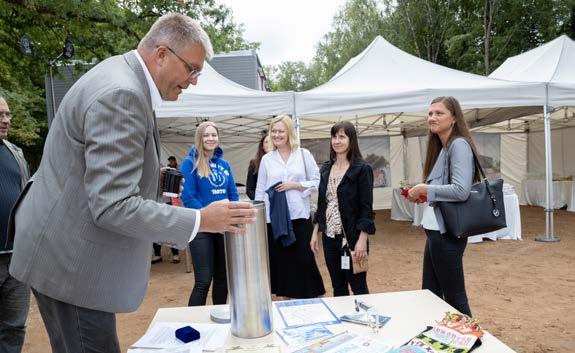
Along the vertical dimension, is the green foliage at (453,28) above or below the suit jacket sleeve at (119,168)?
above

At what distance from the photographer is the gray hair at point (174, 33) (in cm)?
115

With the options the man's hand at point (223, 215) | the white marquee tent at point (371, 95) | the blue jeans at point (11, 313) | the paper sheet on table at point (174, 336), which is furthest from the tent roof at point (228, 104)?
the man's hand at point (223, 215)

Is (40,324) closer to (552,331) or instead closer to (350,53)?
(552,331)

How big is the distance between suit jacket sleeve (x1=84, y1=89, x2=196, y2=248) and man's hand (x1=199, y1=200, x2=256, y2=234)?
83 mm

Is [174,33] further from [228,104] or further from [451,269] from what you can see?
[228,104]

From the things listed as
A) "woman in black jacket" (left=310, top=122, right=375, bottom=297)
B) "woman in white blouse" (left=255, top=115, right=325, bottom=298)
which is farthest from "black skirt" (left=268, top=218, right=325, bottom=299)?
"woman in black jacket" (left=310, top=122, right=375, bottom=297)

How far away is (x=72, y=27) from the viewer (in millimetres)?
7473

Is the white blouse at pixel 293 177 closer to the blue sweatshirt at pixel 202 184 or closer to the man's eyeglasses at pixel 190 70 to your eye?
the blue sweatshirt at pixel 202 184

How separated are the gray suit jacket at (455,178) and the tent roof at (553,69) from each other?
4.77 m

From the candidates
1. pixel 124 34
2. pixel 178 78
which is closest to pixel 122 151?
pixel 178 78

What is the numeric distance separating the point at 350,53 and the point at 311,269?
22.1 m

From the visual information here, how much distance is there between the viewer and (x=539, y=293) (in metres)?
3.99

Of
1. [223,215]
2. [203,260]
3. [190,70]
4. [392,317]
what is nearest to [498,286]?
[203,260]

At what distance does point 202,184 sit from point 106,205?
6.76 ft
